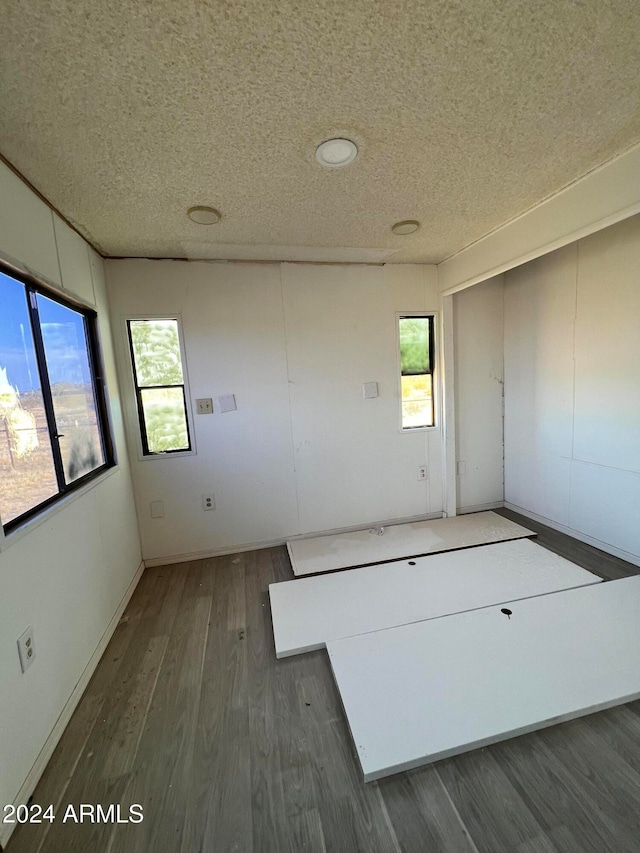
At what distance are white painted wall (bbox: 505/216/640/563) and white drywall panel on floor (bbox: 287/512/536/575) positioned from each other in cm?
54

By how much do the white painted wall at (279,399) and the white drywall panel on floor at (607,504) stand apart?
131 cm

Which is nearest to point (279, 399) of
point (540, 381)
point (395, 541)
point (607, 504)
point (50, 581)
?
point (395, 541)

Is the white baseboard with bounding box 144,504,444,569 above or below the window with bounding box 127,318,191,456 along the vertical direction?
below

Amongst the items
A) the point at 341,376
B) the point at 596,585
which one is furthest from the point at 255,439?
the point at 596,585

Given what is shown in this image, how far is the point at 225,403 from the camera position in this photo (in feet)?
9.58

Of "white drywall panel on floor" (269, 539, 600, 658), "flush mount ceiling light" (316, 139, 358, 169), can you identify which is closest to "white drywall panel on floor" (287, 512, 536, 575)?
"white drywall panel on floor" (269, 539, 600, 658)

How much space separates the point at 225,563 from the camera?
2893 mm

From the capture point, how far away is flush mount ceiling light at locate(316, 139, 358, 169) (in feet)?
4.92

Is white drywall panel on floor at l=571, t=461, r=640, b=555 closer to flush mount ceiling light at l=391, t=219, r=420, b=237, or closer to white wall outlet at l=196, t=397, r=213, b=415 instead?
flush mount ceiling light at l=391, t=219, r=420, b=237

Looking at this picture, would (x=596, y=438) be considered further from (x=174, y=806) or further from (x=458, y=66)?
(x=174, y=806)

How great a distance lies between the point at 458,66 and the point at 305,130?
61 centimetres

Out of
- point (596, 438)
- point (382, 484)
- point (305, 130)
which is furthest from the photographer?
point (382, 484)

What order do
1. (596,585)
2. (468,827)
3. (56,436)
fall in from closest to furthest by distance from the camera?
(468,827) < (56,436) < (596,585)

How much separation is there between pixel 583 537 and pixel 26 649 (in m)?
3.77
